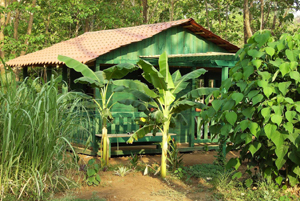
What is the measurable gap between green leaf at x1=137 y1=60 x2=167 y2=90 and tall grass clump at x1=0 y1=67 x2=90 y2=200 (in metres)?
1.89

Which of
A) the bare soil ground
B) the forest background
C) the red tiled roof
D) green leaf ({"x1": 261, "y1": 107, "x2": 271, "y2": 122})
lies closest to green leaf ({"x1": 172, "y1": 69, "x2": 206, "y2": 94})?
the bare soil ground

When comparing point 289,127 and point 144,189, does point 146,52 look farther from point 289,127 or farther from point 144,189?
point 289,127

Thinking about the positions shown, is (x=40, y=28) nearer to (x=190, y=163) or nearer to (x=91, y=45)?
(x=91, y=45)

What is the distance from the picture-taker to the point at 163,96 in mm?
7145

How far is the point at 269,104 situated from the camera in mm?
4691

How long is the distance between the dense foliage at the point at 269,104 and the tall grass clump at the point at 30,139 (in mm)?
2355

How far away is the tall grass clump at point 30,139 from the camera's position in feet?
15.5

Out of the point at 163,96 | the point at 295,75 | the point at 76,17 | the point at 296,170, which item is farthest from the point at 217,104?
the point at 76,17

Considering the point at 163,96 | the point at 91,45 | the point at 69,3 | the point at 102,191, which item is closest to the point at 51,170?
the point at 102,191

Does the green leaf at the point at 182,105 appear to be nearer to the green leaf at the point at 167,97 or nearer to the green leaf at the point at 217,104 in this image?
the green leaf at the point at 167,97

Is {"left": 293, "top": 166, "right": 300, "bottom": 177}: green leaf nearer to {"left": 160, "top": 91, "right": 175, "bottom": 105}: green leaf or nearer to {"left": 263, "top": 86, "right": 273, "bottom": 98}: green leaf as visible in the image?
{"left": 263, "top": 86, "right": 273, "bottom": 98}: green leaf

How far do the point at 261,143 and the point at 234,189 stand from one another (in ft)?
3.87

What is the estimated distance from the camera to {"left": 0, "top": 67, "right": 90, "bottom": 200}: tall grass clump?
15.5 feet

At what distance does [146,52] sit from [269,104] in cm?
702
